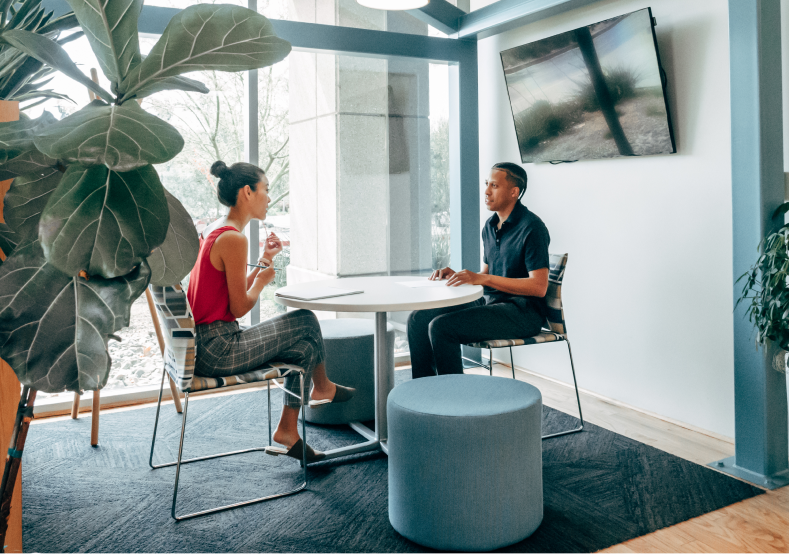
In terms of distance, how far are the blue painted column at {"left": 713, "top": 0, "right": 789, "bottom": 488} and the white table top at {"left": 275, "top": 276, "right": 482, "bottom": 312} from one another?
3.67 feet

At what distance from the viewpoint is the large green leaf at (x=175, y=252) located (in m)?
1.07

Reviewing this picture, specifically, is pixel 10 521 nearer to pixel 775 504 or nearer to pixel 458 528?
pixel 458 528

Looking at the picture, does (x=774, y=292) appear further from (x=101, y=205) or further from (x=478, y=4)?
(x=478, y=4)

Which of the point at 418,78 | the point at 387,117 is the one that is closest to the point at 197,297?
the point at 387,117

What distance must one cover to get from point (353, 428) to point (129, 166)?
8.94ft

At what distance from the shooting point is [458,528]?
2059 mm

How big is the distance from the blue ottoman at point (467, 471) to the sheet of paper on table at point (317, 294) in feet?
2.22

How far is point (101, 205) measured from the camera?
898 millimetres

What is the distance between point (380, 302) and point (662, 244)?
5.73 feet

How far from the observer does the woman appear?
8.34ft

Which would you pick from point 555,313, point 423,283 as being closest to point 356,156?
point 423,283

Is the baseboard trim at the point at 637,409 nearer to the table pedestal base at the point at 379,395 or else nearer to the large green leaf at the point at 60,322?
the table pedestal base at the point at 379,395

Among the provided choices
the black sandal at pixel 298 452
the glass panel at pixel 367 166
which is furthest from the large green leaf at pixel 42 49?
the glass panel at pixel 367 166

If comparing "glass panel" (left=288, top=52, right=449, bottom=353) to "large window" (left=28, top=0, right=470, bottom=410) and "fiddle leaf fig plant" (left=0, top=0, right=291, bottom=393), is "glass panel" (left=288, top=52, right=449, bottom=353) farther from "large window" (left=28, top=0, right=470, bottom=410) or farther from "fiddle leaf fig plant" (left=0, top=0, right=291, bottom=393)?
"fiddle leaf fig plant" (left=0, top=0, right=291, bottom=393)
